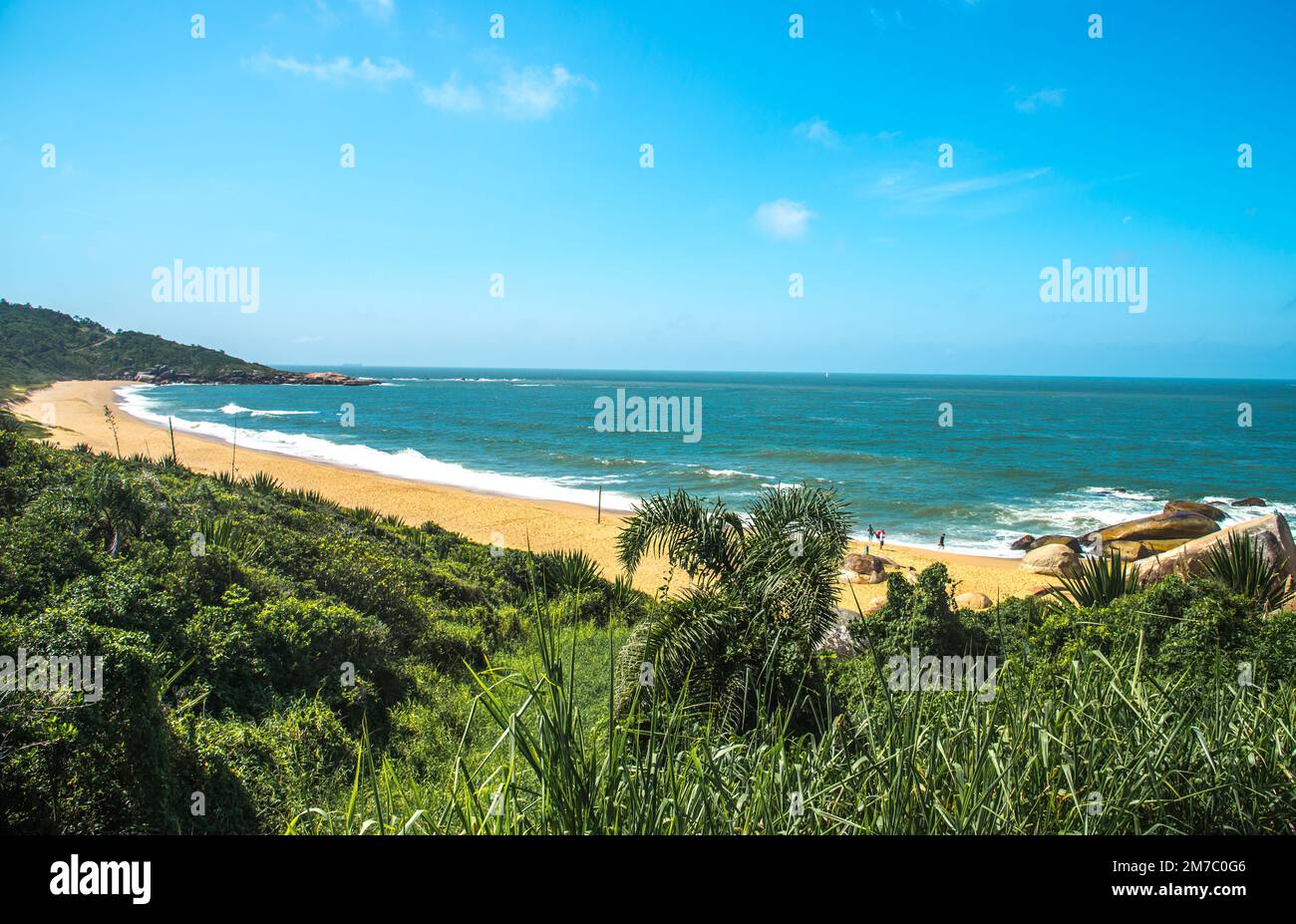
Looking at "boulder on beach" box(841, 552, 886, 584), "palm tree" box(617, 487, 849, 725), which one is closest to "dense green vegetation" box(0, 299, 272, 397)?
"boulder on beach" box(841, 552, 886, 584)

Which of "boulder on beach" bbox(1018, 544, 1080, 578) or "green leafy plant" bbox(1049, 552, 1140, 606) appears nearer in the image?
"green leafy plant" bbox(1049, 552, 1140, 606)

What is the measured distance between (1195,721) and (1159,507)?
39.6m

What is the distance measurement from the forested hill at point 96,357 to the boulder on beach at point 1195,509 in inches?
3481

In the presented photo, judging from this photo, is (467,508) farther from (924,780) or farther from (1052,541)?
(924,780)

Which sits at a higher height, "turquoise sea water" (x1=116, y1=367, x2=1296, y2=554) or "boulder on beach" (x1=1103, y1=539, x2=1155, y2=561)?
"turquoise sea water" (x1=116, y1=367, x2=1296, y2=554)

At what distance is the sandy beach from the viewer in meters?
20.0

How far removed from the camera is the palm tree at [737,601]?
6.14 m

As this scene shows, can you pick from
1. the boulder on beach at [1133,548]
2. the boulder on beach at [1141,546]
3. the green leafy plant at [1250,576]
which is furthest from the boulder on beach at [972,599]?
the boulder on beach at [1141,546]

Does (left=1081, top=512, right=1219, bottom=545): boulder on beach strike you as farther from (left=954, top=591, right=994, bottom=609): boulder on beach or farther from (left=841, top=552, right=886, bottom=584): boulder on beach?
(left=954, top=591, right=994, bottom=609): boulder on beach

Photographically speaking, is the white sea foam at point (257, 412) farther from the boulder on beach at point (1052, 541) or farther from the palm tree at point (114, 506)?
the boulder on beach at point (1052, 541)

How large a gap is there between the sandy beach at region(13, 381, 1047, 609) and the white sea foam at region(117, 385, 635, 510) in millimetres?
1583

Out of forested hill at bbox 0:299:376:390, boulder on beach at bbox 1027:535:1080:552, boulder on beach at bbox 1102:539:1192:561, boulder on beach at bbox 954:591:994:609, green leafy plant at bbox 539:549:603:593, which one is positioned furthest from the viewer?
forested hill at bbox 0:299:376:390
